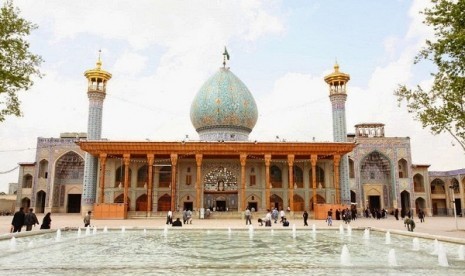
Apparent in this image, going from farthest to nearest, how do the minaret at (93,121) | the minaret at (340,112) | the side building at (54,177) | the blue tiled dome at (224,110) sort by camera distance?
the side building at (54,177) < the blue tiled dome at (224,110) < the minaret at (340,112) < the minaret at (93,121)

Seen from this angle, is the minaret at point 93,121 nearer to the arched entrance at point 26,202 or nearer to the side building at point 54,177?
the side building at point 54,177

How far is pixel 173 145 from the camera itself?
93.3 ft

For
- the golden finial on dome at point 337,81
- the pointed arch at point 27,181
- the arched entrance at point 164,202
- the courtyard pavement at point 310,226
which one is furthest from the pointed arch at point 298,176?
the pointed arch at point 27,181

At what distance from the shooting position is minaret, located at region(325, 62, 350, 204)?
3032 cm

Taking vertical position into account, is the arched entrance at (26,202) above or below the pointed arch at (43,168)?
below

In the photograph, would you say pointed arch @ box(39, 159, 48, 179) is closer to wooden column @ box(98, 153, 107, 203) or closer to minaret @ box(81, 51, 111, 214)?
minaret @ box(81, 51, 111, 214)

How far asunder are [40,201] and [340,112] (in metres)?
30.6

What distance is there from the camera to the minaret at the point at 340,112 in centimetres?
3032

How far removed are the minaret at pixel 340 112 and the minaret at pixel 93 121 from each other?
59.9 feet

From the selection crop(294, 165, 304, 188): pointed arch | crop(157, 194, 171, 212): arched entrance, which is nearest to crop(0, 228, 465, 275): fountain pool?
crop(157, 194, 171, 212): arched entrance

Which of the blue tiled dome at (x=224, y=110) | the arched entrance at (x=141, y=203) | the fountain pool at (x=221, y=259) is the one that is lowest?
the fountain pool at (x=221, y=259)

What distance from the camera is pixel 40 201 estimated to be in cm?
4066

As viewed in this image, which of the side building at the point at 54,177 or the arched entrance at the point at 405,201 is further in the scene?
the arched entrance at the point at 405,201

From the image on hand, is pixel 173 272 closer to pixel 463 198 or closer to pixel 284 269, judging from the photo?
pixel 284 269
